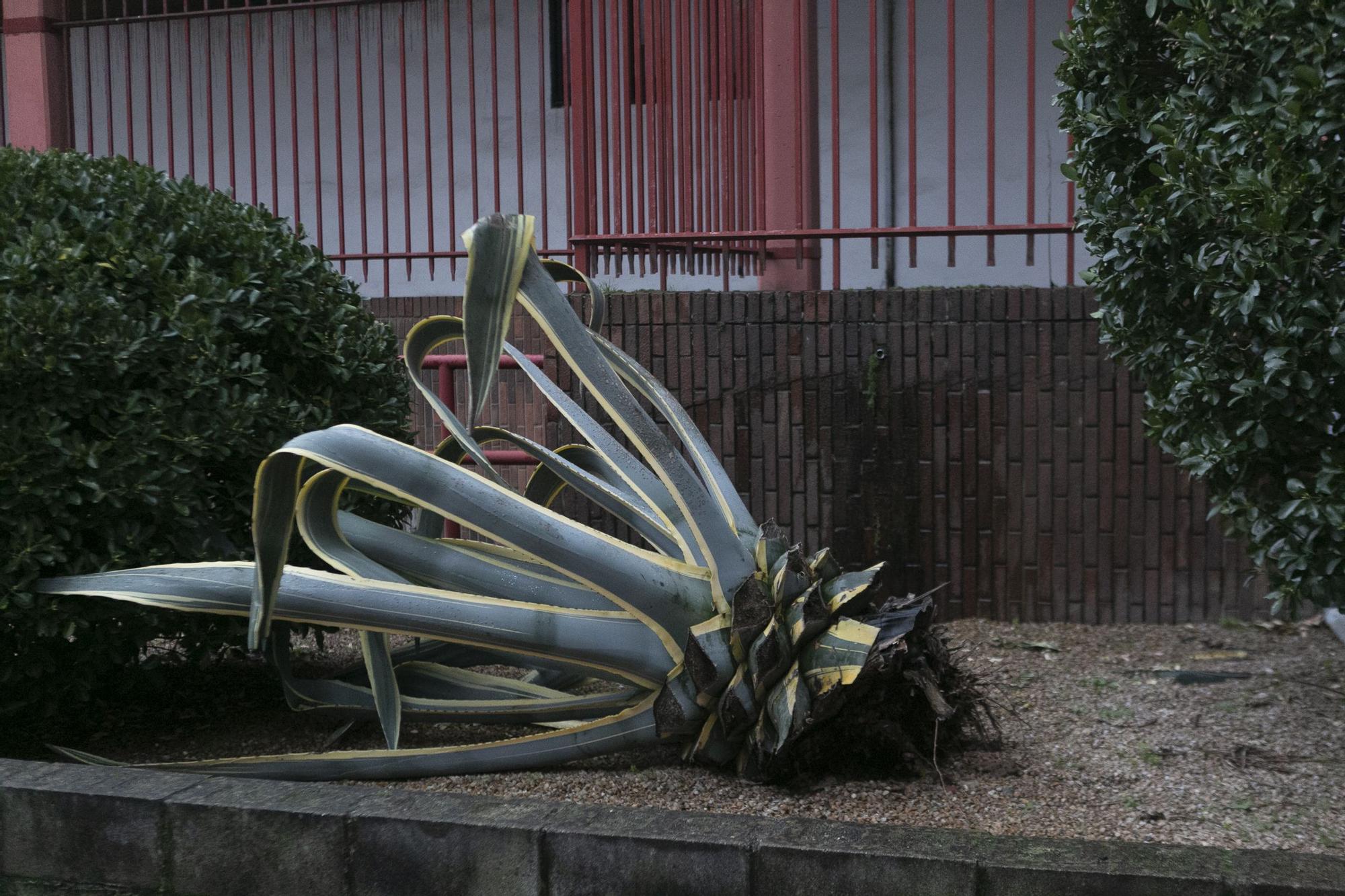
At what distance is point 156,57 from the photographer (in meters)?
8.11

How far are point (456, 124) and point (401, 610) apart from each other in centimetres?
571

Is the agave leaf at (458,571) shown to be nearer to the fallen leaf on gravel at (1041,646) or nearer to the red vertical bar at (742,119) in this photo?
the fallen leaf on gravel at (1041,646)

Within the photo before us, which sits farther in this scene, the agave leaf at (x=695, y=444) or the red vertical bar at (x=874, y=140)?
the red vertical bar at (x=874, y=140)

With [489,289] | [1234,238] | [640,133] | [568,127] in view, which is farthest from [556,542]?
[568,127]

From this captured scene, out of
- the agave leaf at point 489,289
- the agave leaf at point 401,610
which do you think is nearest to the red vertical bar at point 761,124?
the agave leaf at point 489,289

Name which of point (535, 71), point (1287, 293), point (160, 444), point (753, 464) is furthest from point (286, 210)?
point (1287, 293)

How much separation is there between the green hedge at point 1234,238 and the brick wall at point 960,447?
3.85 feet

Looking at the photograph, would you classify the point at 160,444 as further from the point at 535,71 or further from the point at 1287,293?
the point at 535,71

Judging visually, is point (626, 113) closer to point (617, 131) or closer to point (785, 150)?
point (617, 131)

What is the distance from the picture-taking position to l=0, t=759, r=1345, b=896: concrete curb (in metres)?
2.12

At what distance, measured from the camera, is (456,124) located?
8.01m

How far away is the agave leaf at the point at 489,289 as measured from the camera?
2.79 metres

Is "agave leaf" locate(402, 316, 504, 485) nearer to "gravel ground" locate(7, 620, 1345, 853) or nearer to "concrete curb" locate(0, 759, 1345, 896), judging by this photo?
"gravel ground" locate(7, 620, 1345, 853)

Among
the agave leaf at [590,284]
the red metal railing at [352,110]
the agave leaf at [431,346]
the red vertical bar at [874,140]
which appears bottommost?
the agave leaf at [431,346]
